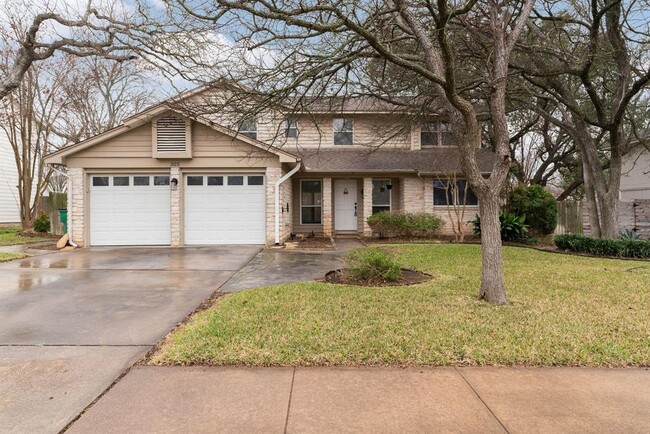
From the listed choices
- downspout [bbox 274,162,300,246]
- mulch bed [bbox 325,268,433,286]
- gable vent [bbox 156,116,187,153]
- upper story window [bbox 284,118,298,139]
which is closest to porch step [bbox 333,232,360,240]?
downspout [bbox 274,162,300,246]

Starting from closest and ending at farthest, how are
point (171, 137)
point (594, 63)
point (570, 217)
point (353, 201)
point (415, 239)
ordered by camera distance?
point (594, 63) < point (171, 137) < point (415, 239) < point (570, 217) < point (353, 201)

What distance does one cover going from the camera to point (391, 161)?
1527cm

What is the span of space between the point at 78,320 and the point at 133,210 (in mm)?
8779

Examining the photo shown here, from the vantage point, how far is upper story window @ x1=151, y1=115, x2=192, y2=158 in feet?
39.8

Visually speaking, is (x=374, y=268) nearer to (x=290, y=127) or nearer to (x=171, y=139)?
(x=290, y=127)

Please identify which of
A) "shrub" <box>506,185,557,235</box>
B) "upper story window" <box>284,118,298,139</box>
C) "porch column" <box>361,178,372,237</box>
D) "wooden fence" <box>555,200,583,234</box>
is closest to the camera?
"upper story window" <box>284,118,298,139</box>

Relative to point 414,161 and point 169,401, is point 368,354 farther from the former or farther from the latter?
point 414,161

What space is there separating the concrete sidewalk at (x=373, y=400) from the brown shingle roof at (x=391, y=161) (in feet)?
35.7

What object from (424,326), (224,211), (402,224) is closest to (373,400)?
(424,326)

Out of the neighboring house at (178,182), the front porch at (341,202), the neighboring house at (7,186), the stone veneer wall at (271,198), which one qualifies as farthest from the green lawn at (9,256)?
the neighboring house at (7,186)

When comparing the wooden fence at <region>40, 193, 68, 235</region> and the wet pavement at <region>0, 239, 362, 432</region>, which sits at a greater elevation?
the wooden fence at <region>40, 193, 68, 235</region>

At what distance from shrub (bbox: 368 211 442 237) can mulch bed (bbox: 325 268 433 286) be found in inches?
249

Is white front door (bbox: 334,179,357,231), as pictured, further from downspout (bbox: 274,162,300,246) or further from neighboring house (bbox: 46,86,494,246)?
downspout (bbox: 274,162,300,246)

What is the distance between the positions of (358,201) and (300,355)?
12.6 meters
